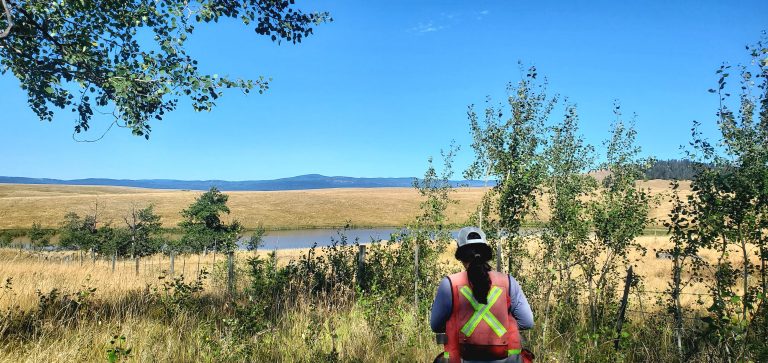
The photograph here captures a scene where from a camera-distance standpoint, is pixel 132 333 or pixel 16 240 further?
pixel 16 240

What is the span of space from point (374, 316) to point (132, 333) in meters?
3.95

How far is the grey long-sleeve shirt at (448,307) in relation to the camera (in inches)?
148

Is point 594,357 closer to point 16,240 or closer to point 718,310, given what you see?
point 718,310

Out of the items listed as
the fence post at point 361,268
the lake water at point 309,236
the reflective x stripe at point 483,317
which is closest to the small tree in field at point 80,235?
the lake water at point 309,236

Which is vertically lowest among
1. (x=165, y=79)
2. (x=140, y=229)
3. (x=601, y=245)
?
(x=140, y=229)

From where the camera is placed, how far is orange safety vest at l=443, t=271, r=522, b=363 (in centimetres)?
362

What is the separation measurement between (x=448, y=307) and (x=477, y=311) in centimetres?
25

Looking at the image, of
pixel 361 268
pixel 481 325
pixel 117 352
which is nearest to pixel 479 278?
pixel 481 325

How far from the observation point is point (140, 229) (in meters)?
43.2

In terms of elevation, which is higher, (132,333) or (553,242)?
(553,242)

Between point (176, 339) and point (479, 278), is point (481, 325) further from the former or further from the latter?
point (176, 339)

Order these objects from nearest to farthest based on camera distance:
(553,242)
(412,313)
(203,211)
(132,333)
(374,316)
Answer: (132,333) → (374,316) → (412,313) → (553,242) → (203,211)

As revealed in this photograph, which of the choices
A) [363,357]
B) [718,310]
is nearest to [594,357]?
[718,310]

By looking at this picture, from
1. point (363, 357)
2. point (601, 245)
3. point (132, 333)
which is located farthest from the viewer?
point (601, 245)
